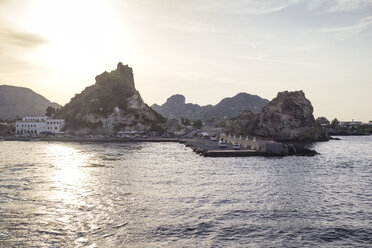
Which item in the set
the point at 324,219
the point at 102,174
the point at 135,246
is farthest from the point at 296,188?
the point at 102,174

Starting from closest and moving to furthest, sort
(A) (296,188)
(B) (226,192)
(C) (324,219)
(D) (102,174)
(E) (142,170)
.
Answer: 1. (C) (324,219)
2. (B) (226,192)
3. (A) (296,188)
4. (D) (102,174)
5. (E) (142,170)

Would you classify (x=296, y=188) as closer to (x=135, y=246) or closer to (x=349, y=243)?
(x=349, y=243)

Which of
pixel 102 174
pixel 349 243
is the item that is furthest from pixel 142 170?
pixel 349 243

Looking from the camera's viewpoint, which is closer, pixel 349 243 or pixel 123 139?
pixel 349 243

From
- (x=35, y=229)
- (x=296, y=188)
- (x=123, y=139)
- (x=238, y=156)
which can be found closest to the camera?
(x=35, y=229)

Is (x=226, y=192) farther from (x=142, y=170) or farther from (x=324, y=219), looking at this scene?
(x=142, y=170)

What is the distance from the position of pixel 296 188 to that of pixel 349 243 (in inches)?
914

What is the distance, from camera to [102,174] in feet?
213

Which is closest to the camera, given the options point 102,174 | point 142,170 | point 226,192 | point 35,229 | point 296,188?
point 35,229

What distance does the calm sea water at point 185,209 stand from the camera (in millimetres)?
29062

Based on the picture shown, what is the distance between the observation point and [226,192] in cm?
4731

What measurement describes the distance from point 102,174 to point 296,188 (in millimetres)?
37494

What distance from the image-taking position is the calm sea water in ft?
95.3

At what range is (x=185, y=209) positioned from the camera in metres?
38.0
